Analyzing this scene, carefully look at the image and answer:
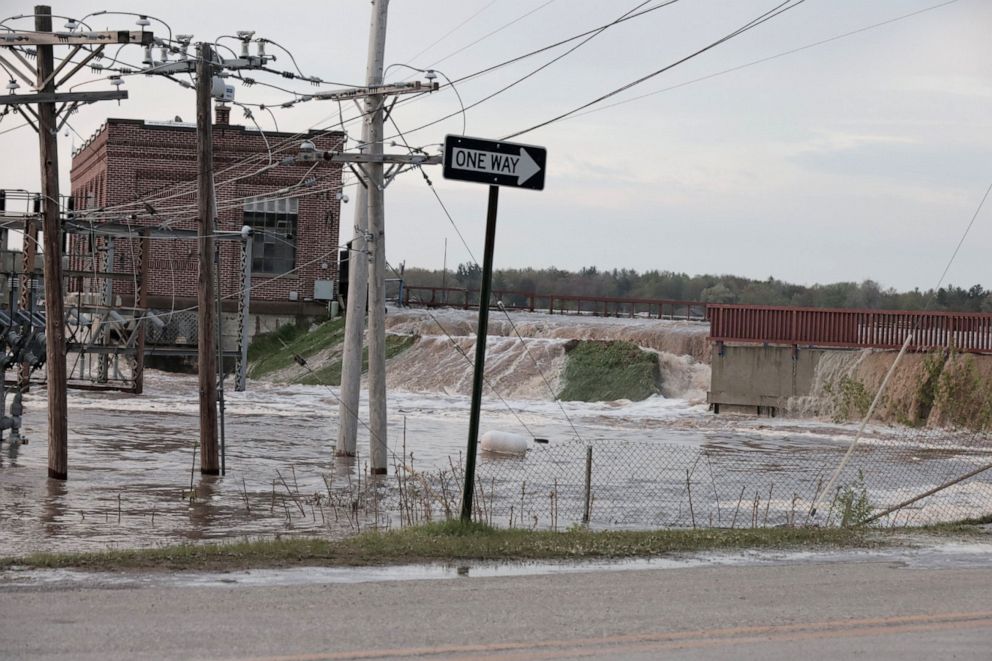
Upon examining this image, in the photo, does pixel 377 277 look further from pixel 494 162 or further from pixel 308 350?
pixel 308 350

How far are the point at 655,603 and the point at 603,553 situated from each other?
2490 millimetres

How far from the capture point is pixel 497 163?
11695 millimetres

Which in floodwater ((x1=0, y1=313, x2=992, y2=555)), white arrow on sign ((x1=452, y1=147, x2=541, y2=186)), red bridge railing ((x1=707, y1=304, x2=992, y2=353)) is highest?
white arrow on sign ((x1=452, y1=147, x2=541, y2=186))

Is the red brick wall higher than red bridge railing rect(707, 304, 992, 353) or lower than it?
higher

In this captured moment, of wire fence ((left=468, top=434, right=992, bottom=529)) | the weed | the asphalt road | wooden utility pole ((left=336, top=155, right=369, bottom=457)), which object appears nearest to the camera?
the asphalt road

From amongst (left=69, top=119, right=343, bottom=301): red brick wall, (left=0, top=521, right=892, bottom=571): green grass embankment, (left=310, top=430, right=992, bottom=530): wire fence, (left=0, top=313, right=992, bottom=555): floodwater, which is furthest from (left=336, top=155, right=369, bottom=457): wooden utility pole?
(left=69, top=119, right=343, bottom=301): red brick wall

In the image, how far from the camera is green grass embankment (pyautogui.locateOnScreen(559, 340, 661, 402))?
47.3 m

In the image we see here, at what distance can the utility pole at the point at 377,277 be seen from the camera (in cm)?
2328

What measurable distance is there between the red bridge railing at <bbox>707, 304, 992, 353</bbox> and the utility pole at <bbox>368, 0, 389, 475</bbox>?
772 inches

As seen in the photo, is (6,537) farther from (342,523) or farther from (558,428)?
(558,428)

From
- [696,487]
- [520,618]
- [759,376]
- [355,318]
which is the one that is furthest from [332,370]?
[520,618]

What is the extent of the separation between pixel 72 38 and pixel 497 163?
10582 millimetres

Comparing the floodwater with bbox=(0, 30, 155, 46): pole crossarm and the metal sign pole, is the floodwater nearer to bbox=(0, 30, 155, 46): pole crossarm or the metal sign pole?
the metal sign pole

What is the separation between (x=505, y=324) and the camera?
194 ft
